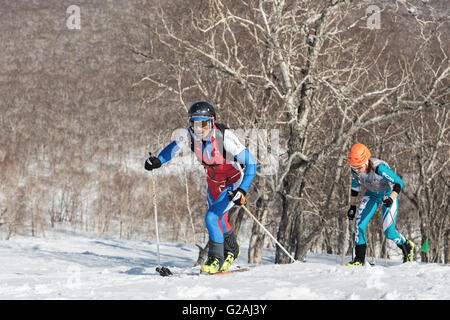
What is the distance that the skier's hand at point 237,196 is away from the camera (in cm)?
561

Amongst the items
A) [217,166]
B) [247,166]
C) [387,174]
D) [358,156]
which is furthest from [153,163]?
[387,174]

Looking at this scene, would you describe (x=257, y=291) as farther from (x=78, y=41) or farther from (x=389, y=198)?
(x=78, y=41)

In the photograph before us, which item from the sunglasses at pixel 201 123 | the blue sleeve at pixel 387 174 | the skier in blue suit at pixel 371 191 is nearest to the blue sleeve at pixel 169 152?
the sunglasses at pixel 201 123

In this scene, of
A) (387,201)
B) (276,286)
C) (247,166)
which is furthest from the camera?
(387,201)

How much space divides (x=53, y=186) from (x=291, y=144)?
37.6 metres

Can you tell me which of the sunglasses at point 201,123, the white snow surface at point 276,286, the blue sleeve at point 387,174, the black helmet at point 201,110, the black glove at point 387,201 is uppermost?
the black helmet at point 201,110

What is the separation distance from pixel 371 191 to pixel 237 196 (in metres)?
2.47

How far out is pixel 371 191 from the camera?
7070 mm

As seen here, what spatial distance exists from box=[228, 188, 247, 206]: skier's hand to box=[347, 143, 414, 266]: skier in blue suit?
1.87 m

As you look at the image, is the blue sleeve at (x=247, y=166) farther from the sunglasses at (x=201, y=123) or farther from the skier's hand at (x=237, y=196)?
the sunglasses at (x=201, y=123)

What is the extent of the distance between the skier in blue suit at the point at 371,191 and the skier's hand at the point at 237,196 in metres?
1.87

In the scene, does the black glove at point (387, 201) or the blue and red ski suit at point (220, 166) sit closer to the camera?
the blue and red ski suit at point (220, 166)

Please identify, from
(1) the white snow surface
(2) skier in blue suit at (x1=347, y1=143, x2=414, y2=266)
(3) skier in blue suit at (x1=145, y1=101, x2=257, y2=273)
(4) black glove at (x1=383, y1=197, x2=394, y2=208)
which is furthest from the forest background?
(1) the white snow surface

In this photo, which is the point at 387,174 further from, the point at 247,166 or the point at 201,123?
the point at 201,123
